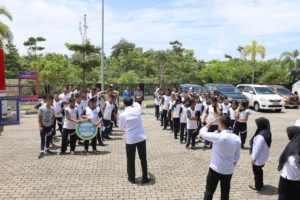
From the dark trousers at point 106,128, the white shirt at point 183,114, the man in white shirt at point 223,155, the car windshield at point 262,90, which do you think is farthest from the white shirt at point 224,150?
the car windshield at point 262,90

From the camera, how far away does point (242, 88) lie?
2386 cm

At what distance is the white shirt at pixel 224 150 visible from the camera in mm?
4957

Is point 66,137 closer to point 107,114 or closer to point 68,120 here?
point 68,120

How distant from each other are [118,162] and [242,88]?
17.0 metres

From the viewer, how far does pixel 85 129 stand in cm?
945

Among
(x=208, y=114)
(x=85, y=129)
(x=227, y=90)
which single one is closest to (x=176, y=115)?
(x=208, y=114)

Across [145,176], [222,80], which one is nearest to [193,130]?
[145,176]

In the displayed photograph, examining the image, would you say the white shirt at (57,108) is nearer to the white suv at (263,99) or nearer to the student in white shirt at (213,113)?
the student in white shirt at (213,113)

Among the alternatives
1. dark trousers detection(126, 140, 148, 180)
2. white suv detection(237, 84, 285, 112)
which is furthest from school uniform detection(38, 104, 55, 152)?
white suv detection(237, 84, 285, 112)

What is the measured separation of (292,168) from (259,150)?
1.55 meters

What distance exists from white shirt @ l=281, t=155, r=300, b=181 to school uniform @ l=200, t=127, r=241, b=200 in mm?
721

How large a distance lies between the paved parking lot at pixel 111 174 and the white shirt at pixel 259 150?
2.25 feet

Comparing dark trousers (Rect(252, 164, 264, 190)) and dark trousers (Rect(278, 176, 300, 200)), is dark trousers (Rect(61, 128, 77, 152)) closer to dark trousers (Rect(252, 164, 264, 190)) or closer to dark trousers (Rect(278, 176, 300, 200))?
dark trousers (Rect(252, 164, 264, 190))

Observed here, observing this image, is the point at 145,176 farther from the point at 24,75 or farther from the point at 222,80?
the point at 222,80
